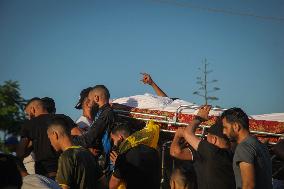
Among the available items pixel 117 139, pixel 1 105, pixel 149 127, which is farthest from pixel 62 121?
pixel 1 105

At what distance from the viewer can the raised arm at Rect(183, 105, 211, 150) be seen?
17.8 ft

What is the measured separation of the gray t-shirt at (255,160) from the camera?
465 cm

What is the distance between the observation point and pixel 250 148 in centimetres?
470

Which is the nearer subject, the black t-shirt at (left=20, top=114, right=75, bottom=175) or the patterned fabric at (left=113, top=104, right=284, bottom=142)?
the black t-shirt at (left=20, top=114, right=75, bottom=175)

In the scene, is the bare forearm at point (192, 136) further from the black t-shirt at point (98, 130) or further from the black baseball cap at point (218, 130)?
the black t-shirt at point (98, 130)

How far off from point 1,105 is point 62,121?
20.9m

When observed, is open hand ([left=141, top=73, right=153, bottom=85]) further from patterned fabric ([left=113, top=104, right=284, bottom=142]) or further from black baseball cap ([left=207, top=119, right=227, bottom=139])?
black baseball cap ([left=207, top=119, right=227, bottom=139])

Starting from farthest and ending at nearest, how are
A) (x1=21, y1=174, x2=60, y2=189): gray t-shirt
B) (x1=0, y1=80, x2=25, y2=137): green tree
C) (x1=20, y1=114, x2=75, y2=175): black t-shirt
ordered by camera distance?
1. (x1=0, y1=80, x2=25, y2=137): green tree
2. (x1=20, y1=114, x2=75, y2=175): black t-shirt
3. (x1=21, y1=174, x2=60, y2=189): gray t-shirt

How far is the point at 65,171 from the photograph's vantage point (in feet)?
14.3

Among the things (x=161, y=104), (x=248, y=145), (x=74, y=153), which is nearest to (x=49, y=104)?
(x=161, y=104)

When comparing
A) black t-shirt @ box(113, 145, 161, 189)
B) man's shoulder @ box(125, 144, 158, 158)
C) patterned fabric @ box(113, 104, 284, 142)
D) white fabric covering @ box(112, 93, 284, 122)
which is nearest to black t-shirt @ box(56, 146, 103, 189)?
black t-shirt @ box(113, 145, 161, 189)

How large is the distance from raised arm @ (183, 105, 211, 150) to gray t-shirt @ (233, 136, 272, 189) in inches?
28.6

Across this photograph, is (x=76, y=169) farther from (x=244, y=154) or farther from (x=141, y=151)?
(x=244, y=154)

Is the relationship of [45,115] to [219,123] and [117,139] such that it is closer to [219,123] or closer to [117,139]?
[117,139]
